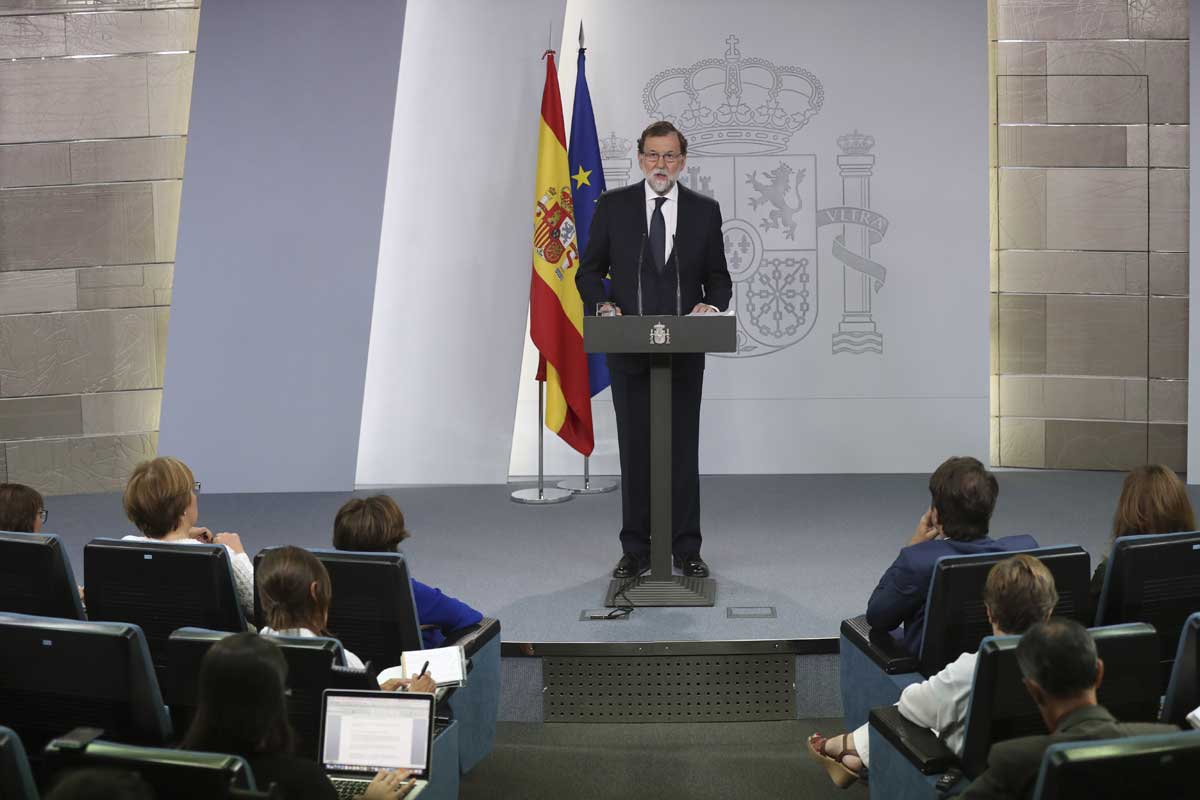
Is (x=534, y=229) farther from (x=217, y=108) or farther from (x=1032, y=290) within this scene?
(x=1032, y=290)

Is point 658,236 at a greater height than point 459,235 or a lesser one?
lesser

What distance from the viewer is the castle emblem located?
6922mm

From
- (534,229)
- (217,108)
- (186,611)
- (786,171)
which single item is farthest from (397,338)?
(186,611)

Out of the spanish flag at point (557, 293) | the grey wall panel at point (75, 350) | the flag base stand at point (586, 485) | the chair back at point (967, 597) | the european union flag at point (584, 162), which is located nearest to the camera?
the chair back at point (967, 597)

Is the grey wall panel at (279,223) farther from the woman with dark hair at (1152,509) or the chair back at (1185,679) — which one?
the chair back at (1185,679)

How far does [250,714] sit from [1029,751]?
1244 millimetres

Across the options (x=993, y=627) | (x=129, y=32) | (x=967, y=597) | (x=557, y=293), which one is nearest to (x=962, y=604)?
(x=967, y=597)

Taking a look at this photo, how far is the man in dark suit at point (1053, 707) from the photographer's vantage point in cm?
191

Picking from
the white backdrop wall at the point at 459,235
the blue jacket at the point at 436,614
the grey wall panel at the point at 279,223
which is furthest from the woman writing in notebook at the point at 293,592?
the white backdrop wall at the point at 459,235

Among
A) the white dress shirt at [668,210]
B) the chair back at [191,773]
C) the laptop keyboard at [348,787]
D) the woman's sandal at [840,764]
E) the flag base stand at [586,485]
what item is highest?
the white dress shirt at [668,210]

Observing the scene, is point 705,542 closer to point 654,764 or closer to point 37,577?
point 654,764

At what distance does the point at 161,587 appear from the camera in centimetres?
285

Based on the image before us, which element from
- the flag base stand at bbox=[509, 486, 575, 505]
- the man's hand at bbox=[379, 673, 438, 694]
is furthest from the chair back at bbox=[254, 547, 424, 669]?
the flag base stand at bbox=[509, 486, 575, 505]

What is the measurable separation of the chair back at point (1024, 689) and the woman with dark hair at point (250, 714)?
120 cm
